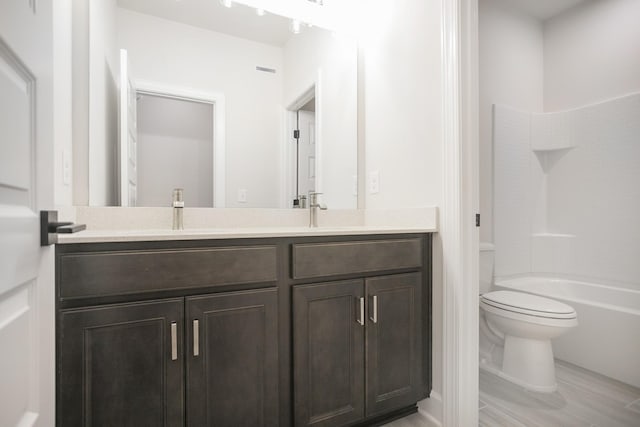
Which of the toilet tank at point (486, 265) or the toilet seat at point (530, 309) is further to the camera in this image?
the toilet tank at point (486, 265)

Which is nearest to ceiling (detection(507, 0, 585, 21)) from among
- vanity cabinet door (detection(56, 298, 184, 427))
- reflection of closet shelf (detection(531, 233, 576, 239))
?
reflection of closet shelf (detection(531, 233, 576, 239))

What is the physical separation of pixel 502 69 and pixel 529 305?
1787 millimetres

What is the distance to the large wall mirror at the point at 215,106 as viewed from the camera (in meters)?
1.43

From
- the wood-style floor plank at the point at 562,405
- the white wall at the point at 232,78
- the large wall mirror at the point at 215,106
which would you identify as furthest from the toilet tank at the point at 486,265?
the white wall at the point at 232,78

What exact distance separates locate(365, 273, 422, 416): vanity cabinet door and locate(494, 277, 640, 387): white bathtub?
4.18 ft

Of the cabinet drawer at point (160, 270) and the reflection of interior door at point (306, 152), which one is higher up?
the reflection of interior door at point (306, 152)

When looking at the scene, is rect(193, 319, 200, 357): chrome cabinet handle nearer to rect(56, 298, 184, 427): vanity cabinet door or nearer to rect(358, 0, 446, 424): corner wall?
rect(56, 298, 184, 427): vanity cabinet door

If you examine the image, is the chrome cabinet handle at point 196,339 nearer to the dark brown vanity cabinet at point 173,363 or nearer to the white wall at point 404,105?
the dark brown vanity cabinet at point 173,363

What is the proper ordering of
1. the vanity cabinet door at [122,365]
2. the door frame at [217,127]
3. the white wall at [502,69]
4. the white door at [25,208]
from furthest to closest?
the white wall at [502,69] → the door frame at [217,127] → the vanity cabinet door at [122,365] → the white door at [25,208]

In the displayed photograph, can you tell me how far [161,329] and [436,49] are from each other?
1.58 m

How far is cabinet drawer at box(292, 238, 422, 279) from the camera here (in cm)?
124

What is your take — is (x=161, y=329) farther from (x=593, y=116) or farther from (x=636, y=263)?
(x=593, y=116)

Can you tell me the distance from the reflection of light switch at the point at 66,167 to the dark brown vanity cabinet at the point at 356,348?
935 mm

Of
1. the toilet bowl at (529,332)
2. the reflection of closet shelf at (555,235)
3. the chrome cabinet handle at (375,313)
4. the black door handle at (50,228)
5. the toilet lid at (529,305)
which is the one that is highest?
the black door handle at (50,228)
